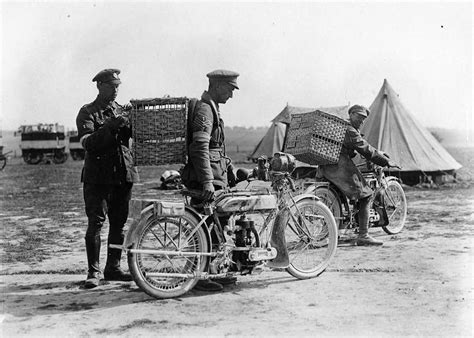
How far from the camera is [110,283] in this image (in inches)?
206

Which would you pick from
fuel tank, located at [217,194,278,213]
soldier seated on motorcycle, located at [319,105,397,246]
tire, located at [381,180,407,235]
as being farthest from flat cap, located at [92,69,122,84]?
tire, located at [381,180,407,235]

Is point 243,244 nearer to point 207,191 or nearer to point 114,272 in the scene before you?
point 207,191

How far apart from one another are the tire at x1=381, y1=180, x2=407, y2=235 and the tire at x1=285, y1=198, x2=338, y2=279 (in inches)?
90.9

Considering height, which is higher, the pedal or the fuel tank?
the fuel tank

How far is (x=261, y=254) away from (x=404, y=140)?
11031 mm

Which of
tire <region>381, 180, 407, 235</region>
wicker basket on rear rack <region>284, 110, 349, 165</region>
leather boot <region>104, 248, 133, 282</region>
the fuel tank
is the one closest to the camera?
the fuel tank

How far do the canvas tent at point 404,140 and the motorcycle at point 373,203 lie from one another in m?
6.66

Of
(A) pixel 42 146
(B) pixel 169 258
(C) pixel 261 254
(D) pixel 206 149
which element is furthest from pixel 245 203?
(A) pixel 42 146

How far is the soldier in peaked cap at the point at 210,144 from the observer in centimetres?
476

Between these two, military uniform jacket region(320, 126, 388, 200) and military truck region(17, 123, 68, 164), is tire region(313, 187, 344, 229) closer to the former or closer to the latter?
military uniform jacket region(320, 126, 388, 200)

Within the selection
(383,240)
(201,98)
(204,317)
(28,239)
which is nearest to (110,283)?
(204,317)

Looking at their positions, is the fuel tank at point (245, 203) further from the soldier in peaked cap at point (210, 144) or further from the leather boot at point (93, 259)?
the leather boot at point (93, 259)

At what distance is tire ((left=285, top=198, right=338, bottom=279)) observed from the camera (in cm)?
538

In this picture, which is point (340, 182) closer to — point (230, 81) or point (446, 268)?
point (446, 268)
